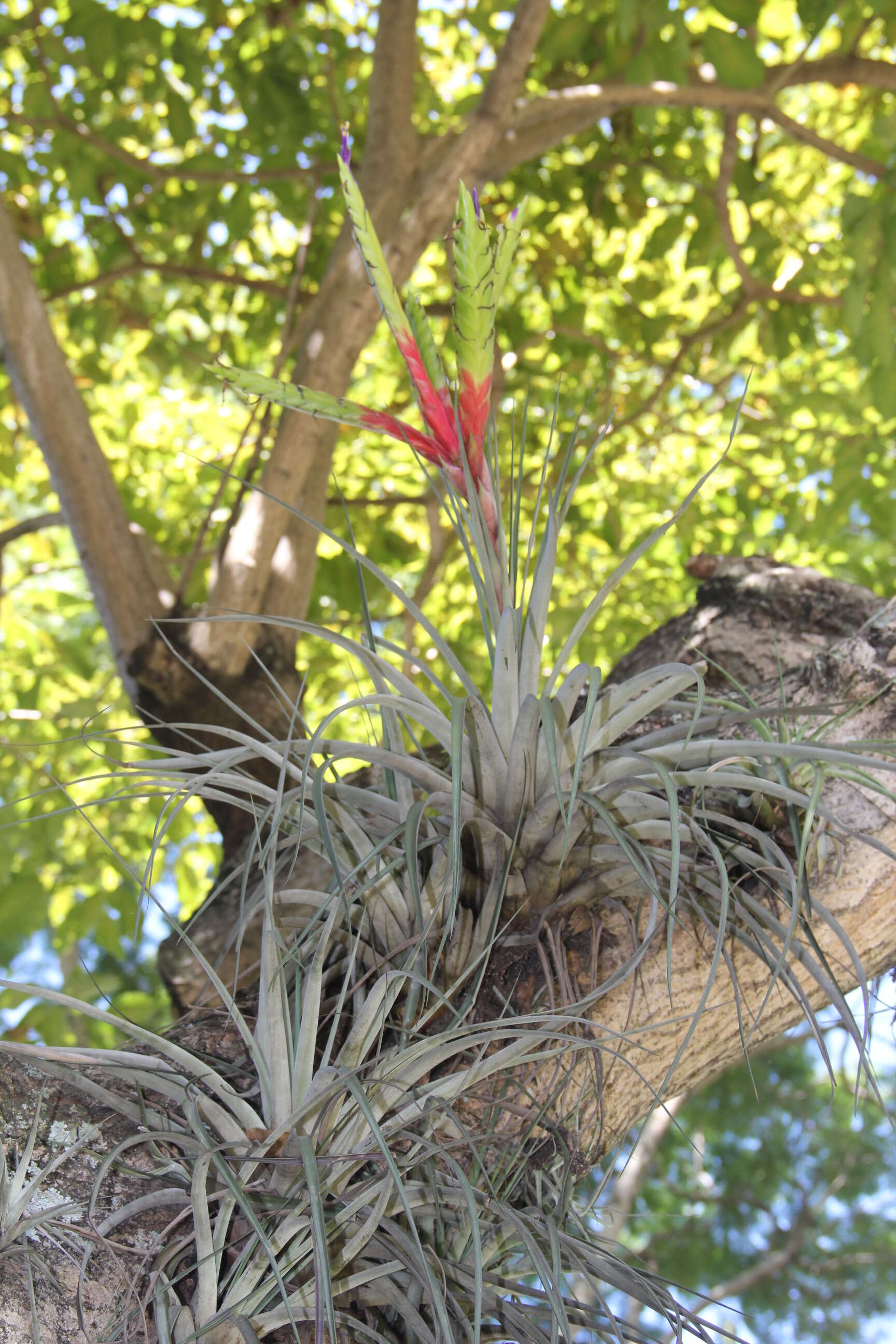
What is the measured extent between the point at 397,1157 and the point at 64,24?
265 cm

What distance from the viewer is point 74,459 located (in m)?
1.88

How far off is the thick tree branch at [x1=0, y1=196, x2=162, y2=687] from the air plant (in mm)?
985

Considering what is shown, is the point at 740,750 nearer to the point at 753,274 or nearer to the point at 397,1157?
the point at 397,1157

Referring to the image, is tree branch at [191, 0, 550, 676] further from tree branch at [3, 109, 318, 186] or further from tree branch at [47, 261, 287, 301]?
tree branch at [47, 261, 287, 301]

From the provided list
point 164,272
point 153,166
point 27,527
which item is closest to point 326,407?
point 27,527

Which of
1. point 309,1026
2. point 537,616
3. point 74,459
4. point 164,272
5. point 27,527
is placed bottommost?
point 309,1026

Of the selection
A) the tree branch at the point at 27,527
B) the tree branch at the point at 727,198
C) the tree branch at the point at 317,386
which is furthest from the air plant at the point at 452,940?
the tree branch at the point at 727,198

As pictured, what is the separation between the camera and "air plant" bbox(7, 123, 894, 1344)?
0.71 meters

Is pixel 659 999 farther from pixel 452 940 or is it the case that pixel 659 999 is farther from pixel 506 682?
pixel 506 682

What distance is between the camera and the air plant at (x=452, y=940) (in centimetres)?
71

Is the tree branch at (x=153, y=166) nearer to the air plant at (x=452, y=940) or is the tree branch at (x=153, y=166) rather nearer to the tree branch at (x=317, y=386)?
the tree branch at (x=317, y=386)

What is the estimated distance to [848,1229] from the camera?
6035 mm

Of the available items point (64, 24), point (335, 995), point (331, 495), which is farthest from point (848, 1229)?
point (64, 24)

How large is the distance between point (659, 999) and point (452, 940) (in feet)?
0.75
